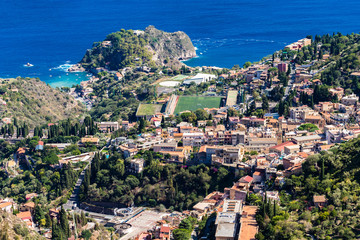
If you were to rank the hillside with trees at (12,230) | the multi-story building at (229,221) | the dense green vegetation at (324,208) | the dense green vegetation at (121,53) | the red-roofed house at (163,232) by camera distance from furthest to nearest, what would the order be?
the dense green vegetation at (121,53), the red-roofed house at (163,232), the hillside with trees at (12,230), the multi-story building at (229,221), the dense green vegetation at (324,208)

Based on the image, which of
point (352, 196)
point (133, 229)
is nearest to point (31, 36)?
point (133, 229)

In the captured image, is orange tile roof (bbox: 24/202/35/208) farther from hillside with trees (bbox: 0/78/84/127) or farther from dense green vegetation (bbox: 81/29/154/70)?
dense green vegetation (bbox: 81/29/154/70)

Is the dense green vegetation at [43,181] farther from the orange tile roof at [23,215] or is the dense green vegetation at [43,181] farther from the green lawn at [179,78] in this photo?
the green lawn at [179,78]

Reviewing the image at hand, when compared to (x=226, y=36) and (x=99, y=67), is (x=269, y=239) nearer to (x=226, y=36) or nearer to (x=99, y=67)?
(x=99, y=67)

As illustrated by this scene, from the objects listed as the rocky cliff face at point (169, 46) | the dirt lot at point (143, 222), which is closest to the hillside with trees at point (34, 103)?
the rocky cliff face at point (169, 46)

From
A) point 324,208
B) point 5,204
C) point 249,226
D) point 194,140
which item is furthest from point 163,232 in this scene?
point 5,204
